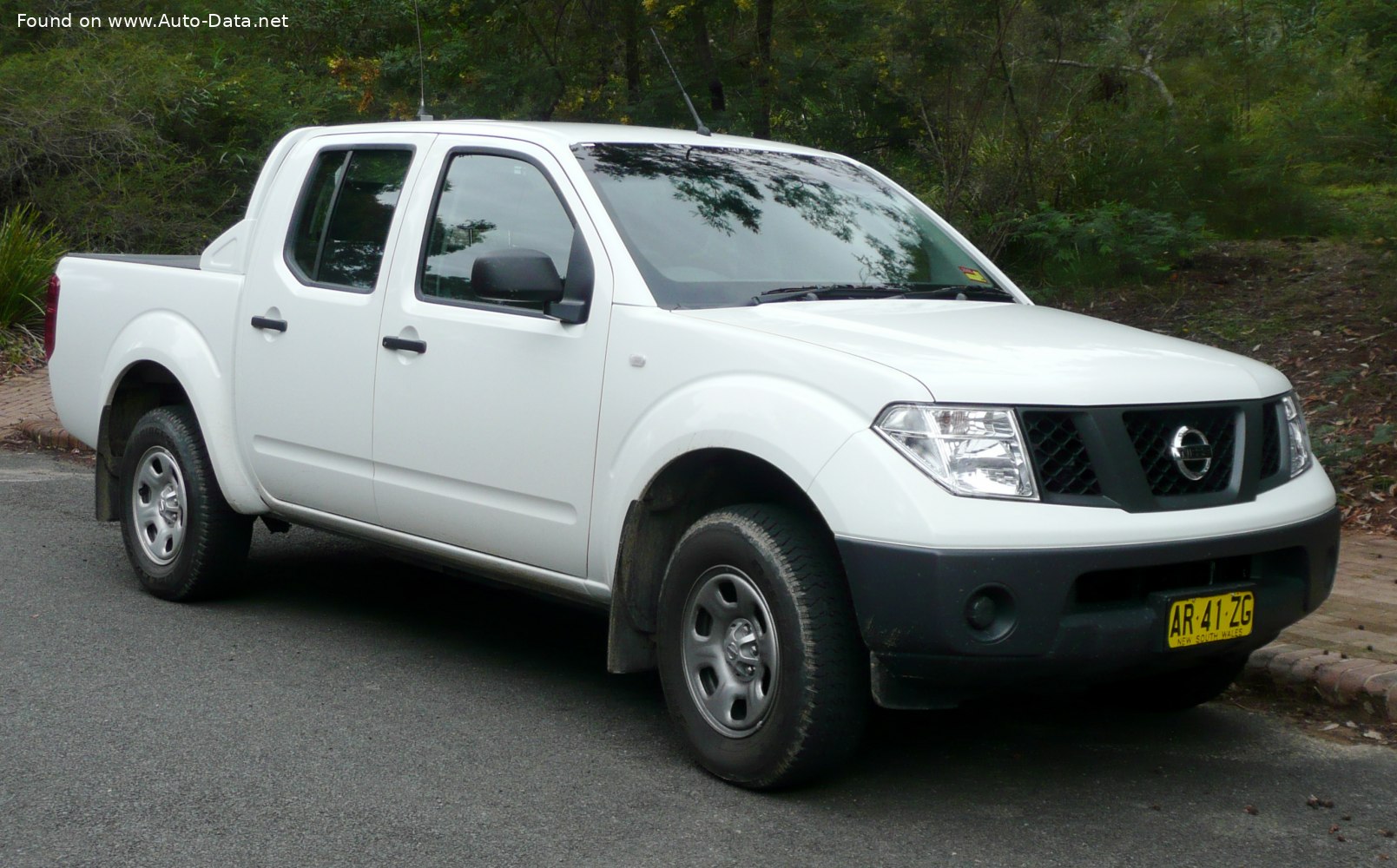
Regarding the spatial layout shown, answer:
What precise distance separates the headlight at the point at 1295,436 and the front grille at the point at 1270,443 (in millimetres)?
72

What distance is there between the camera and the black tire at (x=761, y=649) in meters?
4.06

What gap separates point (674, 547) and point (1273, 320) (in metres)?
6.86

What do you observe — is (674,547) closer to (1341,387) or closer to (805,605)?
(805,605)

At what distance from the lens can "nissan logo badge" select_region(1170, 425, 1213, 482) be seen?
406cm

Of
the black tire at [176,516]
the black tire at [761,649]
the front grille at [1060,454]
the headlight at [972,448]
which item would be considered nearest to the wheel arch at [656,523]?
the black tire at [761,649]

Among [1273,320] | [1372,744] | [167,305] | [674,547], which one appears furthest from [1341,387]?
[167,305]

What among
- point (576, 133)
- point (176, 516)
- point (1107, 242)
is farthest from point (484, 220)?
point (1107, 242)

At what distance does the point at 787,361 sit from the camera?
4180 millimetres

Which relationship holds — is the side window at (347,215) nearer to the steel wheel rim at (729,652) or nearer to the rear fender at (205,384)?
the rear fender at (205,384)

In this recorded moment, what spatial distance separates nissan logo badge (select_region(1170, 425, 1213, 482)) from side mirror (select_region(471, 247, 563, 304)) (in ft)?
6.18

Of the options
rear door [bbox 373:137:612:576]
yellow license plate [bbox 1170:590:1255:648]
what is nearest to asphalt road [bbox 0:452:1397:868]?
yellow license plate [bbox 1170:590:1255:648]

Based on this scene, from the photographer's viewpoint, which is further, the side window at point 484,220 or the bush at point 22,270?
the bush at point 22,270

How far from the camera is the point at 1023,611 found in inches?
150

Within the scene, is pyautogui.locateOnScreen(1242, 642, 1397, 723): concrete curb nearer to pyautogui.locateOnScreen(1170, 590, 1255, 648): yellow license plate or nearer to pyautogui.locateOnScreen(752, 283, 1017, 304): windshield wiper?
pyautogui.locateOnScreen(1170, 590, 1255, 648): yellow license plate
